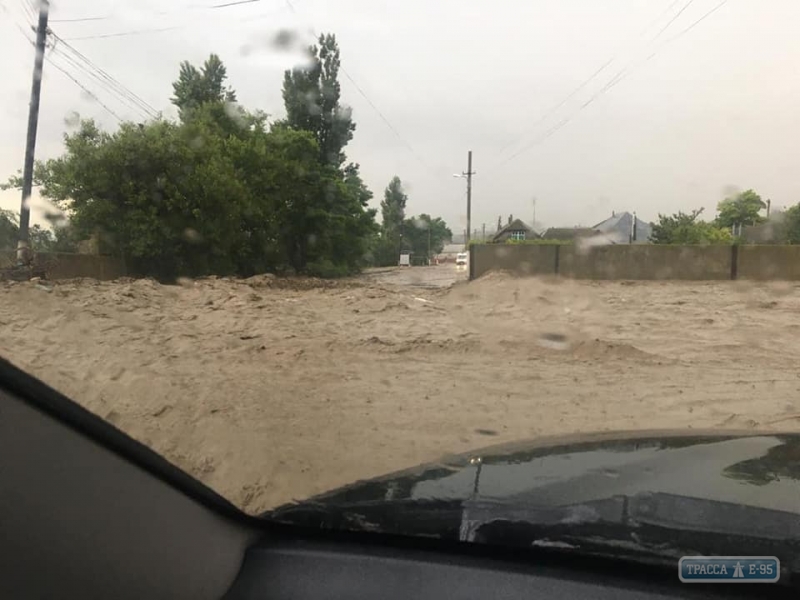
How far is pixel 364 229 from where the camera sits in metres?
28.5

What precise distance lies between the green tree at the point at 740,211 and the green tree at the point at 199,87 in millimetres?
29080

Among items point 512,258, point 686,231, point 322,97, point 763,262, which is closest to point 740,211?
point 686,231

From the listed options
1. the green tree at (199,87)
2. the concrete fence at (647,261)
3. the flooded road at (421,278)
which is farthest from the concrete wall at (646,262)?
the green tree at (199,87)

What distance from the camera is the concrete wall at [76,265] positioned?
20.1 feet

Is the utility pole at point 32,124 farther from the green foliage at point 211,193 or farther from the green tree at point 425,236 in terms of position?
the green tree at point 425,236

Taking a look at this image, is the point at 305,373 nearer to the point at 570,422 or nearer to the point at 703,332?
the point at 570,422

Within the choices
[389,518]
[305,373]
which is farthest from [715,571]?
[305,373]

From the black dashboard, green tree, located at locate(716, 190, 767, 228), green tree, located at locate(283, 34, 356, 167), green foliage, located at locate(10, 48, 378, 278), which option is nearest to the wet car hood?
the black dashboard

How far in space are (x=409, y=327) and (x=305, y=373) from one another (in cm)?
465

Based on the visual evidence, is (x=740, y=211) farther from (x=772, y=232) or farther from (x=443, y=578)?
(x=443, y=578)

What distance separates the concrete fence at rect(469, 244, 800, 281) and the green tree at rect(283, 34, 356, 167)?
1001 cm

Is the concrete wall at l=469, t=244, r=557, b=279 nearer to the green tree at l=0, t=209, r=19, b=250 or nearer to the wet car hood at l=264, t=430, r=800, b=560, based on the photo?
the green tree at l=0, t=209, r=19, b=250

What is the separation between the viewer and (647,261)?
24.7 metres

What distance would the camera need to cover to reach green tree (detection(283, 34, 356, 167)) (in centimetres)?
889
